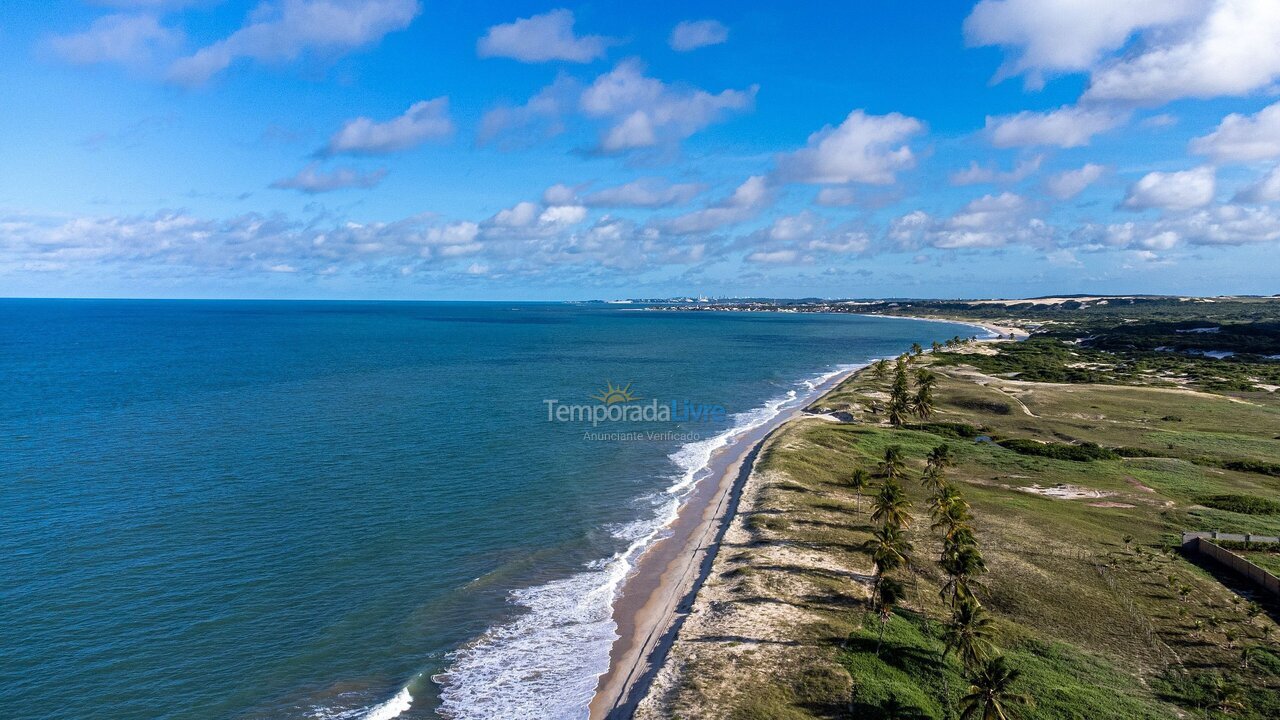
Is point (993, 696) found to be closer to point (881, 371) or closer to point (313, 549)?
point (313, 549)

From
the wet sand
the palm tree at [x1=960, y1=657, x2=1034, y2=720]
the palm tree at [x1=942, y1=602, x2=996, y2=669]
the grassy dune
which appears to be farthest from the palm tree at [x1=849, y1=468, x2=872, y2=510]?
the palm tree at [x1=960, y1=657, x2=1034, y2=720]

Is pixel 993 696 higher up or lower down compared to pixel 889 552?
lower down

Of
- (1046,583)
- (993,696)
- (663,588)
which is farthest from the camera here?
(663,588)

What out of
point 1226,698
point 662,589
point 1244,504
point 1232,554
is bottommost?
point 662,589

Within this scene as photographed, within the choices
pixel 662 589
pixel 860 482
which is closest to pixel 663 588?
pixel 662 589

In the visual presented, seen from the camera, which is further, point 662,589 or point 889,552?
point 662,589

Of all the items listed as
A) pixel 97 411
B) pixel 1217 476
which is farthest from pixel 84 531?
pixel 1217 476

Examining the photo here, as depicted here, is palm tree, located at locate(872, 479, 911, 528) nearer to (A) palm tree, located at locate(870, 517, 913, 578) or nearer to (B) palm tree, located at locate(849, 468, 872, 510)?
(A) palm tree, located at locate(870, 517, 913, 578)

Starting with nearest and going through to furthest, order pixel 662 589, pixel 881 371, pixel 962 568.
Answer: pixel 962 568 → pixel 662 589 → pixel 881 371
